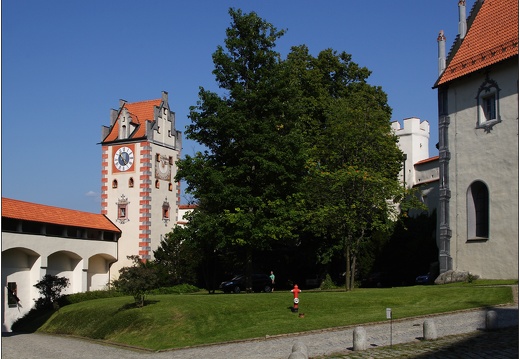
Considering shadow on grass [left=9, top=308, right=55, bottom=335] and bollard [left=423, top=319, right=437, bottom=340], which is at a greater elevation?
bollard [left=423, top=319, right=437, bottom=340]

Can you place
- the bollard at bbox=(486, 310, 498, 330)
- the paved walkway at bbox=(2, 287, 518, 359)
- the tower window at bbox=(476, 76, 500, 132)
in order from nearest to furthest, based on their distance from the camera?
1. the paved walkway at bbox=(2, 287, 518, 359)
2. the bollard at bbox=(486, 310, 498, 330)
3. the tower window at bbox=(476, 76, 500, 132)

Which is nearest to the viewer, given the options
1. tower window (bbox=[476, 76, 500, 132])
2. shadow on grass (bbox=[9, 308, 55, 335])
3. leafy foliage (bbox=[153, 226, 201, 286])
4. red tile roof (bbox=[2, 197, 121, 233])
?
tower window (bbox=[476, 76, 500, 132])

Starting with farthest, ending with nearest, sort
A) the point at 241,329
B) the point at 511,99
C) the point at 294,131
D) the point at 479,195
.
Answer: the point at 294,131, the point at 479,195, the point at 511,99, the point at 241,329

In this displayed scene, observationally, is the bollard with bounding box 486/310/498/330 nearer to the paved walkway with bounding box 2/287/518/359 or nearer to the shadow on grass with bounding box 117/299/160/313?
the paved walkway with bounding box 2/287/518/359

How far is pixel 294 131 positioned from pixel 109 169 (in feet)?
80.5

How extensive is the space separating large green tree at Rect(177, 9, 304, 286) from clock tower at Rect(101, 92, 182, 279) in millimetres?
17247

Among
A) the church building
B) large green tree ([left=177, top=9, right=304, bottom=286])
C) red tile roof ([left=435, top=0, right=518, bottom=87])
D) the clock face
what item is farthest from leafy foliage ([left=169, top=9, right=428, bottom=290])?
the clock face

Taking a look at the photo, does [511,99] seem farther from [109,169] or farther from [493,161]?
[109,169]

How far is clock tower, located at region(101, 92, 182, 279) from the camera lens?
5584cm

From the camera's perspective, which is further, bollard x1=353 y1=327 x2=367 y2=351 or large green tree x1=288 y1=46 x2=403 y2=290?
large green tree x1=288 y1=46 x2=403 y2=290

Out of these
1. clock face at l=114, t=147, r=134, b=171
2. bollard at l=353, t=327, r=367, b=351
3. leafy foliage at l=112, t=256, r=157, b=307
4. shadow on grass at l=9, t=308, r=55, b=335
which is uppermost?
clock face at l=114, t=147, r=134, b=171

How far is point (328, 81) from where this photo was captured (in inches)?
2074

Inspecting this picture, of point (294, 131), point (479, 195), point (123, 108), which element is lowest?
point (479, 195)

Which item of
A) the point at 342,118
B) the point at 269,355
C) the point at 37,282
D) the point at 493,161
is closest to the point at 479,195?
the point at 493,161
